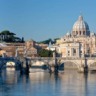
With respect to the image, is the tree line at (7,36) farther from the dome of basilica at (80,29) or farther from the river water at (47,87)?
the river water at (47,87)

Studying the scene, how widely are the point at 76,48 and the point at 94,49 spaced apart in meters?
20.8

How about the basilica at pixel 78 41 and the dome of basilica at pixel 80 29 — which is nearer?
the basilica at pixel 78 41

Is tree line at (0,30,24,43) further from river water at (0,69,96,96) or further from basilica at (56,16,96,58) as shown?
river water at (0,69,96,96)

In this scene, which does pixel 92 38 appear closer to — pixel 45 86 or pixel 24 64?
pixel 24 64

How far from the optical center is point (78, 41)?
126250 mm

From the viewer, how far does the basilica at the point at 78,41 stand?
10906 cm

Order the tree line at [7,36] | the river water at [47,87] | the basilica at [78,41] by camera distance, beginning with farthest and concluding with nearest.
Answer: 1. the tree line at [7,36]
2. the basilica at [78,41]
3. the river water at [47,87]

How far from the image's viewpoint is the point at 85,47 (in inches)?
5002

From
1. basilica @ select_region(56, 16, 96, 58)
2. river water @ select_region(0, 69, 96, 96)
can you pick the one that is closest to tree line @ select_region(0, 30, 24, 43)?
basilica @ select_region(56, 16, 96, 58)

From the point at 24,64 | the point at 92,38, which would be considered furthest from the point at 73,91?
the point at 92,38

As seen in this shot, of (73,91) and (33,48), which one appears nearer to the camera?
(73,91)

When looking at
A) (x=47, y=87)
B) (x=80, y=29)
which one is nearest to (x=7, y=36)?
(x=80, y=29)

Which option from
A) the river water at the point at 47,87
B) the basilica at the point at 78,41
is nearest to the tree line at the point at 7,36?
the basilica at the point at 78,41

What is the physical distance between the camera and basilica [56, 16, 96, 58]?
109 meters
